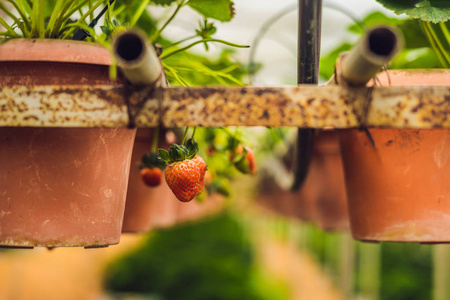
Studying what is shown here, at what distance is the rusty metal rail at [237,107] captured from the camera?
1.16ft

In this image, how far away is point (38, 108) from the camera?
361mm

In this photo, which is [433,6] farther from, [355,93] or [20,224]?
[20,224]

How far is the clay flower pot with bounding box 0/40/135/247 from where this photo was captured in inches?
17.7

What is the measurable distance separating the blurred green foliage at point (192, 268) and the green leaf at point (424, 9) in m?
4.89

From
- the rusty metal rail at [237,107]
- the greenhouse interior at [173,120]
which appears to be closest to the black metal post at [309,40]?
the greenhouse interior at [173,120]

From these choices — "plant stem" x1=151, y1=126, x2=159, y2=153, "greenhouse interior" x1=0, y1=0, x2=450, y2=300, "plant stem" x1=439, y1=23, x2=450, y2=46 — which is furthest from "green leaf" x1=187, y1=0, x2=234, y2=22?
"plant stem" x1=439, y1=23, x2=450, y2=46

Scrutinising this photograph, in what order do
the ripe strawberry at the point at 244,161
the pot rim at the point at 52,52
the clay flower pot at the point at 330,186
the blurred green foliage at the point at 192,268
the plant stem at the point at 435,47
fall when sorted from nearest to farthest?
the pot rim at the point at 52,52, the plant stem at the point at 435,47, the ripe strawberry at the point at 244,161, the clay flower pot at the point at 330,186, the blurred green foliage at the point at 192,268

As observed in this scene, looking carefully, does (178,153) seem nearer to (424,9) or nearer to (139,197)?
(139,197)

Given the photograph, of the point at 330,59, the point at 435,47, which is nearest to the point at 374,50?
the point at 435,47

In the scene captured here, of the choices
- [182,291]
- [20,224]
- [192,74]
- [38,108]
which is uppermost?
[192,74]

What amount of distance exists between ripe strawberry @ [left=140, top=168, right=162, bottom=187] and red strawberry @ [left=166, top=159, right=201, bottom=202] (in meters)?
0.14

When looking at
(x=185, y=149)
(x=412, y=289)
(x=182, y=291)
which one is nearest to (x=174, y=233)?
(x=182, y=291)

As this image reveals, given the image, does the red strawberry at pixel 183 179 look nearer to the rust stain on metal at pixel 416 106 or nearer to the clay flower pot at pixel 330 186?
the rust stain on metal at pixel 416 106

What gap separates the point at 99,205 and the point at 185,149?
0.44 ft
